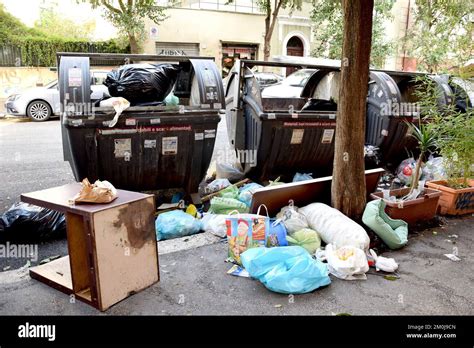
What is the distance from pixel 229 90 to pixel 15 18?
51.2 ft

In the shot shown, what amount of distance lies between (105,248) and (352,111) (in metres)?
2.47

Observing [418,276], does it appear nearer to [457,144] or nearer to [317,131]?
[457,144]

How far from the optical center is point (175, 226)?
390 cm

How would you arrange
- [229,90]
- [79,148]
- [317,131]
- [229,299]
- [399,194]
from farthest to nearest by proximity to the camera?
[229,90] → [317,131] → [399,194] → [79,148] → [229,299]

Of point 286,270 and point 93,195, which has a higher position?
point 93,195

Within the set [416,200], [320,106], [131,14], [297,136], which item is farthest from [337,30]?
[416,200]

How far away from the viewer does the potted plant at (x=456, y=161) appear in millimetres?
4203

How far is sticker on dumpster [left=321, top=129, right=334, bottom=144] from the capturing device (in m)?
5.50

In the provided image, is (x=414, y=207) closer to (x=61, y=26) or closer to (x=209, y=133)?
(x=209, y=133)

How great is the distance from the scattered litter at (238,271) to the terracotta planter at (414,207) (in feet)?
5.25

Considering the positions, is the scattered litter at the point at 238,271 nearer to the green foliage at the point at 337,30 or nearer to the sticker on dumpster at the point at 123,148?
the sticker on dumpster at the point at 123,148

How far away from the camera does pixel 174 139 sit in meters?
4.39

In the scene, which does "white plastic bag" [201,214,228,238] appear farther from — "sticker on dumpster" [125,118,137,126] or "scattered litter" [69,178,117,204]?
"scattered litter" [69,178,117,204]

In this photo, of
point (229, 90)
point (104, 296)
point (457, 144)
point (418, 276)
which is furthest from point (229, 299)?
point (229, 90)
